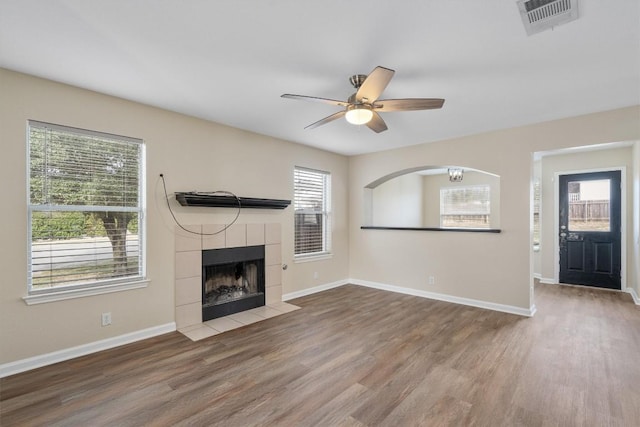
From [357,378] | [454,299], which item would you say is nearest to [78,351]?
[357,378]

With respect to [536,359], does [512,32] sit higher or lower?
higher

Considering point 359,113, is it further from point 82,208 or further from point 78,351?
point 78,351

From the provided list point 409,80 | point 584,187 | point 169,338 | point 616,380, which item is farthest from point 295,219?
point 584,187

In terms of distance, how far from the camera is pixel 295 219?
17.0ft

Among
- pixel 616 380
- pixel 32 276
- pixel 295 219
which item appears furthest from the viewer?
pixel 295 219

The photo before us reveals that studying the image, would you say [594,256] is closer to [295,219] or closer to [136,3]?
[295,219]

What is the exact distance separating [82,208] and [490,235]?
5.02 metres

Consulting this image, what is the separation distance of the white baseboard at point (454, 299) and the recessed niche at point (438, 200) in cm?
133

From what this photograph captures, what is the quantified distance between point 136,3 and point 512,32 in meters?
2.39

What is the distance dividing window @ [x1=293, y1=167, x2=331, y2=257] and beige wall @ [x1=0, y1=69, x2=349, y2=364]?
22 centimetres

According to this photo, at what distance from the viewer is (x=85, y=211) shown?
3043 millimetres

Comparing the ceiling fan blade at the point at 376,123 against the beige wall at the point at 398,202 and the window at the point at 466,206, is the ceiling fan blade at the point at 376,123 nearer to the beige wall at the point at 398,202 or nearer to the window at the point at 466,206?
the beige wall at the point at 398,202

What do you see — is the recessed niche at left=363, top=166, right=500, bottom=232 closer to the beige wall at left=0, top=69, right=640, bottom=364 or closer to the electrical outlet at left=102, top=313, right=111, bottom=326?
the beige wall at left=0, top=69, right=640, bottom=364

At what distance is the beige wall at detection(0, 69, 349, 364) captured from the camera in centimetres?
263
